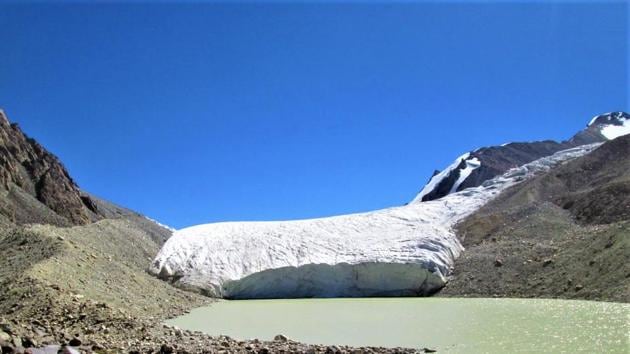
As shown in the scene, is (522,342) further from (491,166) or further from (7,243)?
(491,166)

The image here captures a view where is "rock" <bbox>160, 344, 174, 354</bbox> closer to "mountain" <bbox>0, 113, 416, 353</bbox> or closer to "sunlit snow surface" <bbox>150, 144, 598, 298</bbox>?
"mountain" <bbox>0, 113, 416, 353</bbox>

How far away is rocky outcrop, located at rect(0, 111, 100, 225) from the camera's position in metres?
65.4

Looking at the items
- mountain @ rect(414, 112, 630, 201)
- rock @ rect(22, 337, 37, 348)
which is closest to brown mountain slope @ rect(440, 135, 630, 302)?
rock @ rect(22, 337, 37, 348)

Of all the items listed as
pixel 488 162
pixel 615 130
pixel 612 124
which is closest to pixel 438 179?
pixel 488 162

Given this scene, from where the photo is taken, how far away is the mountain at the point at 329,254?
3266 centimetres

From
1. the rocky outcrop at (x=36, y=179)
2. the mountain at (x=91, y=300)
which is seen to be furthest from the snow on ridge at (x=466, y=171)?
the mountain at (x=91, y=300)

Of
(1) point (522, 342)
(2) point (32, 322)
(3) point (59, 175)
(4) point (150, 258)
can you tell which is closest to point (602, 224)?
(1) point (522, 342)

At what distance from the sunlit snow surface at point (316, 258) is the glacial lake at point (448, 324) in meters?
6.24

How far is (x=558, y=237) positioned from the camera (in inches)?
1277

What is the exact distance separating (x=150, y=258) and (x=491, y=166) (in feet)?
201

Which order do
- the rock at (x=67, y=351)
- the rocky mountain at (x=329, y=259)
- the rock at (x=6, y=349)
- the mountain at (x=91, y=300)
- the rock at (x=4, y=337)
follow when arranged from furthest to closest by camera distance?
the rocky mountain at (x=329, y=259), the mountain at (x=91, y=300), the rock at (x=4, y=337), the rock at (x=67, y=351), the rock at (x=6, y=349)

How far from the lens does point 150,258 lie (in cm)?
3650

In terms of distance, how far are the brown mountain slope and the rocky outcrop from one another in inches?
1866

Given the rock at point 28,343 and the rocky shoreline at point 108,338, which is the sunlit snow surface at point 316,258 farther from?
the rock at point 28,343
